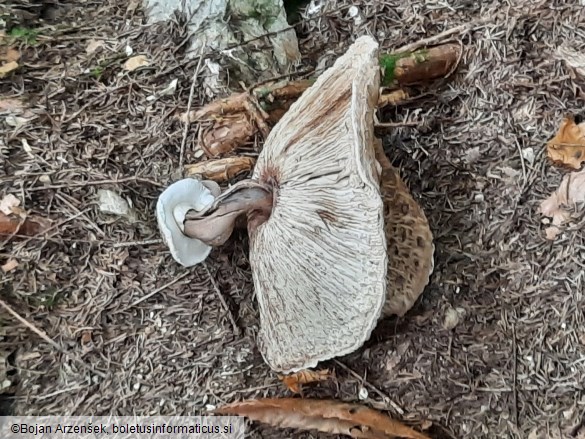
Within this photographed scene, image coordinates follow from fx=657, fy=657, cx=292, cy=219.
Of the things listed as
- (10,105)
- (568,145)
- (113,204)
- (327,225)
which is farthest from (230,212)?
(568,145)

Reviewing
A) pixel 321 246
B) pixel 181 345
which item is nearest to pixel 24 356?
pixel 181 345

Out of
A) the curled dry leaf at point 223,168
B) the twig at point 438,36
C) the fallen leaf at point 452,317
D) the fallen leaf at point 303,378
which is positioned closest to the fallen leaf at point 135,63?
the curled dry leaf at point 223,168

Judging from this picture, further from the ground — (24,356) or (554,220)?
(24,356)

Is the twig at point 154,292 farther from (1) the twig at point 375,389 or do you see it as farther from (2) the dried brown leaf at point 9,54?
(2) the dried brown leaf at point 9,54

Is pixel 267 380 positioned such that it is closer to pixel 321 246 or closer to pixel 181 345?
pixel 181 345

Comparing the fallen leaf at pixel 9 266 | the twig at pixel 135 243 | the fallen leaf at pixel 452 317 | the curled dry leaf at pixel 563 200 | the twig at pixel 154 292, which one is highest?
the fallen leaf at pixel 9 266

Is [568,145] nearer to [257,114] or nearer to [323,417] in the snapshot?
[257,114]

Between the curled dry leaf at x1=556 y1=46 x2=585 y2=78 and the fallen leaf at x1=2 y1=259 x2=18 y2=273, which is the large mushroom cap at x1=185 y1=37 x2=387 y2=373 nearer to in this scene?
the fallen leaf at x1=2 y1=259 x2=18 y2=273
